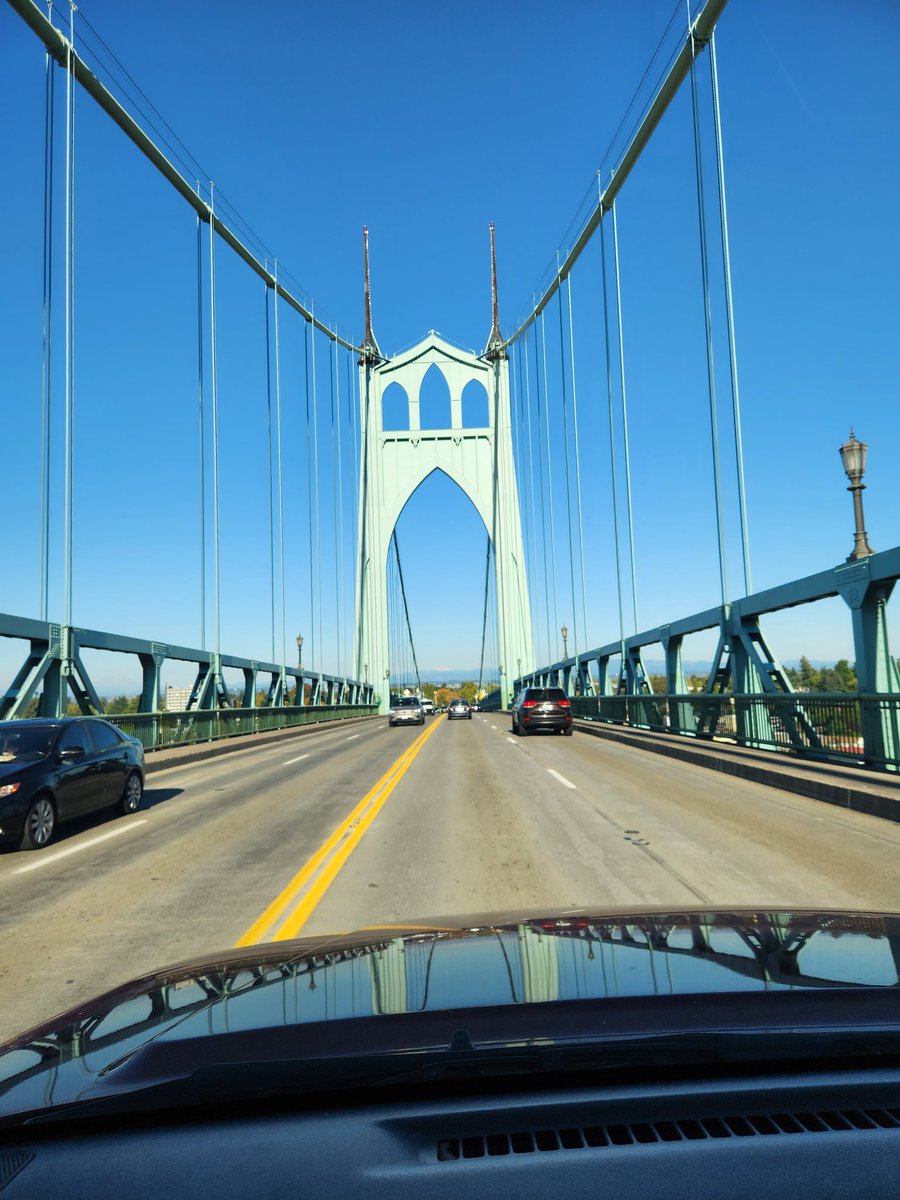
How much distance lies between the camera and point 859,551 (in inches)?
508

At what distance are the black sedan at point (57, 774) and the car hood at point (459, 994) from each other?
6273 millimetres

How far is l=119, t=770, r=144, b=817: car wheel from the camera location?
11.7 m

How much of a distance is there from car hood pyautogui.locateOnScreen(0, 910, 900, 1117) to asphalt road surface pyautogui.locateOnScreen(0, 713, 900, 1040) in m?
1.61

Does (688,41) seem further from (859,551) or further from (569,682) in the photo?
(569,682)

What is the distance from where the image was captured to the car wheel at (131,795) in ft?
38.4

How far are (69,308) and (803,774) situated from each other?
65.0 ft

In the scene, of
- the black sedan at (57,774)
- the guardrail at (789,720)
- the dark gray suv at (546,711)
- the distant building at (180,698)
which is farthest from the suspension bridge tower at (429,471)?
the black sedan at (57,774)

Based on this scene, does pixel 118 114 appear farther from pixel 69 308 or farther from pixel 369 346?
pixel 369 346

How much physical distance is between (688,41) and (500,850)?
2139cm

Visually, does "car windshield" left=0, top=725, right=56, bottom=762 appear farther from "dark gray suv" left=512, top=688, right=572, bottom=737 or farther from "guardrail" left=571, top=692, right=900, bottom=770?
"dark gray suv" left=512, top=688, right=572, bottom=737

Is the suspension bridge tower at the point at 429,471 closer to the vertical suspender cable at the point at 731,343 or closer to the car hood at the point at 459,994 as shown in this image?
the vertical suspender cable at the point at 731,343

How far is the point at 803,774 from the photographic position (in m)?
12.1

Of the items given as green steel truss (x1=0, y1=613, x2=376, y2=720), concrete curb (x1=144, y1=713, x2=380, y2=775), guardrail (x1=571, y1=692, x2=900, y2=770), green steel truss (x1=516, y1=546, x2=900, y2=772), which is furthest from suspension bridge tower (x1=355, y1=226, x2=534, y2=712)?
guardrail (x1=571, y1=692, x2=900, y2=770)

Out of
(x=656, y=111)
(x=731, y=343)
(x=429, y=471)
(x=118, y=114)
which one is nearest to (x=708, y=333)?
(x=731, y=343)
